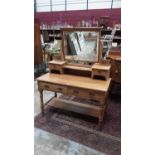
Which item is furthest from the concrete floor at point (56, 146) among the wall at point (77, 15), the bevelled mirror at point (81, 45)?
the wall at point (77, 15)

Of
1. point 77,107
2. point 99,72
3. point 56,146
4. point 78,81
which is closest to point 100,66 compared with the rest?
point 99,72

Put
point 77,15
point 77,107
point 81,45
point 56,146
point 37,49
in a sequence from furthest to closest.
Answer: point 77,15 → point 37,49 → point 77,107 → point 81,45 → point 56,146

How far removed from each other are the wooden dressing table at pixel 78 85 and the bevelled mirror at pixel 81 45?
0.01m

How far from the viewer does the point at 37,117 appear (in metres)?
2.37

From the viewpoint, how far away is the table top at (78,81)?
1.96 metres

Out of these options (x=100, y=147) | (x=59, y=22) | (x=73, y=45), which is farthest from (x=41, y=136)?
Answer: (x=59, y=22)

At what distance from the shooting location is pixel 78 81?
6.98ft

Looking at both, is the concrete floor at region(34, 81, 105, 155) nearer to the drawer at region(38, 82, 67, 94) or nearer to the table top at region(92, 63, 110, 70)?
the drawer at region(38, 82, 67, 94)

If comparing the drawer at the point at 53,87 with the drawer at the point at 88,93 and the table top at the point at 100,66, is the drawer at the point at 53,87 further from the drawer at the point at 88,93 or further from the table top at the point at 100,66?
the table top at the point at 100,66

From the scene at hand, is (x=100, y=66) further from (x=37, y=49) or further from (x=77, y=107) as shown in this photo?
(x=37, y=49)

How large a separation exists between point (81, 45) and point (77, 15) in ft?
16.9
